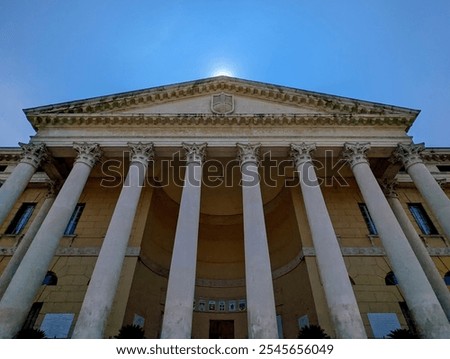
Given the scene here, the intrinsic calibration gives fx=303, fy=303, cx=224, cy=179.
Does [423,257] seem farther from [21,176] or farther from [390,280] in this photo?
[21,176]

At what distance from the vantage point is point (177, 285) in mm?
11516

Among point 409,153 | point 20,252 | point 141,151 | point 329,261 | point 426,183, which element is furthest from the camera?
point 141,151

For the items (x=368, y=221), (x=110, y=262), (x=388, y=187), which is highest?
(x=388, y=187)

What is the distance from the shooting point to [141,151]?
16297mm

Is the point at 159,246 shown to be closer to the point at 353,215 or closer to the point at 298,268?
the point at 298,268

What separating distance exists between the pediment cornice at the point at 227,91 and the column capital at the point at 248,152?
4.00m

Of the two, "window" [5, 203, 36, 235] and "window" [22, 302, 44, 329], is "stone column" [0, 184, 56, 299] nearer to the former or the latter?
"window" [22, 302, 44, 329]

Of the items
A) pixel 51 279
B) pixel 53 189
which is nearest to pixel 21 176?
pixel 53 189

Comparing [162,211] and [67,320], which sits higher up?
[162,211]

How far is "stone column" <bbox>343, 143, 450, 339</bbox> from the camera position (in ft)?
35.8

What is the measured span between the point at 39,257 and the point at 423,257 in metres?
18.2

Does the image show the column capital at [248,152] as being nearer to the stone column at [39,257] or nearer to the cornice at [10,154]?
the stone column at [39,257]

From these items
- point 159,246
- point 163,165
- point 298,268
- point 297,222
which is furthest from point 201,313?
point 163,165

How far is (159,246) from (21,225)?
Answer: 889 cm
